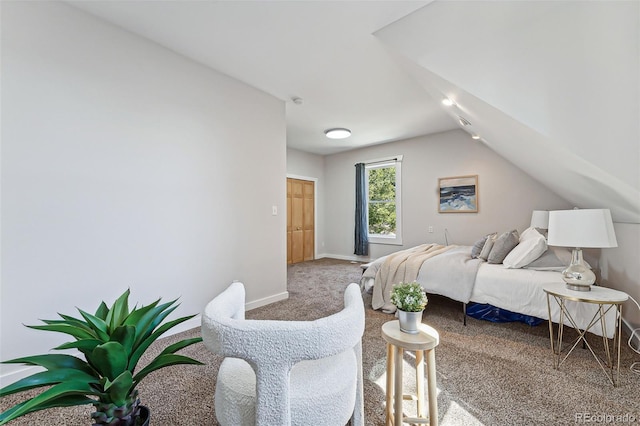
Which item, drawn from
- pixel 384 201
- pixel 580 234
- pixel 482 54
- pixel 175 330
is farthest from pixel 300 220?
pixel 580 234

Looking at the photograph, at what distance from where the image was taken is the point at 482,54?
75.5 inches

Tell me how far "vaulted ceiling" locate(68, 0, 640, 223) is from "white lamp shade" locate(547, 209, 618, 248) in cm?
23

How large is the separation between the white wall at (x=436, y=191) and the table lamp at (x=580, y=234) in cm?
242

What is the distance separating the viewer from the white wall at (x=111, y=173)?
179cm

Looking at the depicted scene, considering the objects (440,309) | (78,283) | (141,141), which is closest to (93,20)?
(141,141)

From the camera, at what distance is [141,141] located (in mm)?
2307

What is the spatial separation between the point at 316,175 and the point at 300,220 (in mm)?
1182

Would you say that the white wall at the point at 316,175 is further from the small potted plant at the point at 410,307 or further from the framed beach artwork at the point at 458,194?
the small potted plant at the point at 410,307

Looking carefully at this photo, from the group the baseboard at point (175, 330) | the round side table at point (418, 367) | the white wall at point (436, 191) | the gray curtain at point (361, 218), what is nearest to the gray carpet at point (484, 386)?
the baseboard at point (175, 330)

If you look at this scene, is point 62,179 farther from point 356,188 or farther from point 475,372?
point 356,188

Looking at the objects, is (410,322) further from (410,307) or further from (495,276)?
(495,276)

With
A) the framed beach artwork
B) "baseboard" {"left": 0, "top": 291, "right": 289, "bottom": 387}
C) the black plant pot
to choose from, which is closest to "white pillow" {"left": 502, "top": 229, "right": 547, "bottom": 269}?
the framed beach artwork

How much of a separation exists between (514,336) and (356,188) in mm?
4077

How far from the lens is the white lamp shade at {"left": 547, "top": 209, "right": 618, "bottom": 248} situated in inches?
70.2
